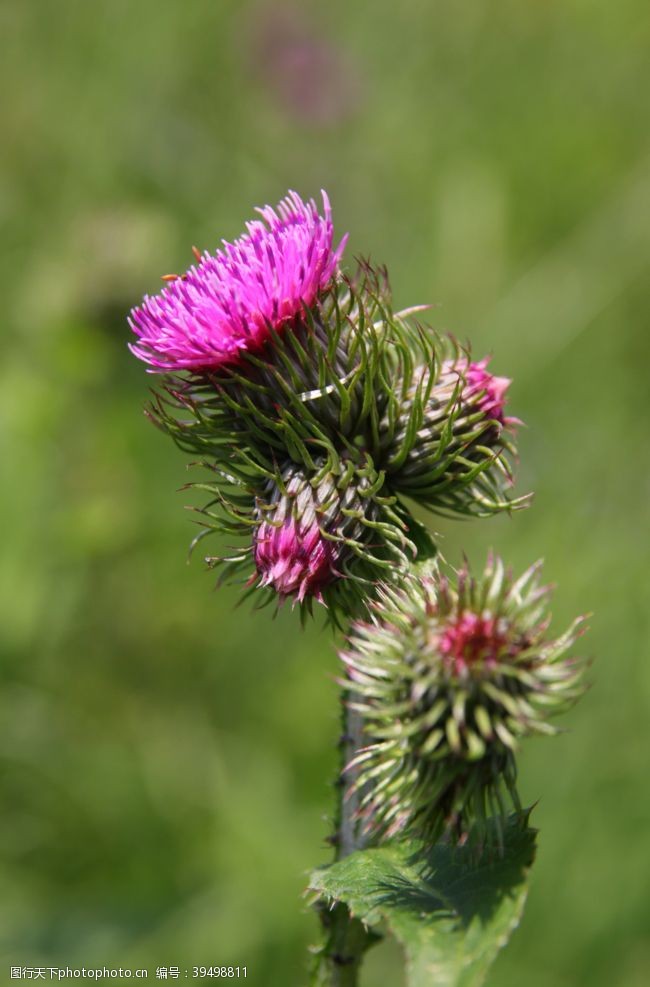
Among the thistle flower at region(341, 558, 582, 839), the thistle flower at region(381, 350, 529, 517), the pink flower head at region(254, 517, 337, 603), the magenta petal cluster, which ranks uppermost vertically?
the magenta petal cluster

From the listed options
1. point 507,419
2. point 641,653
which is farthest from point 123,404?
point 507,419

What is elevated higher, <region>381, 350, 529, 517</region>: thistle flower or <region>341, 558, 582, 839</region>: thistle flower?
<region>381, 350, 529, 517</region>: thistle flower

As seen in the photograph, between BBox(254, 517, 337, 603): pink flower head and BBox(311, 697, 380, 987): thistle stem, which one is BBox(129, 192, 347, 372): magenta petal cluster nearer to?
BBox(254, 517, 337, 603): pink flower head

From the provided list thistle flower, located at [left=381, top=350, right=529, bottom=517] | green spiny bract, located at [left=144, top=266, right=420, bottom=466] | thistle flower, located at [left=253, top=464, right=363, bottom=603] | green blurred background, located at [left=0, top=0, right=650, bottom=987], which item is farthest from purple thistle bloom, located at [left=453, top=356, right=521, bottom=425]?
green blurred background, located at [left=0, top=0, right=650, bottom=987]

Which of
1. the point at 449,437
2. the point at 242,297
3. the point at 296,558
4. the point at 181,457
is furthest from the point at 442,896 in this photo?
the point at 181,457

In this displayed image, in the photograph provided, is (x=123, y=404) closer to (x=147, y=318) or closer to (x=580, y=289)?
(x=580, y=289)

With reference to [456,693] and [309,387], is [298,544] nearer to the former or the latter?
[309,387]
